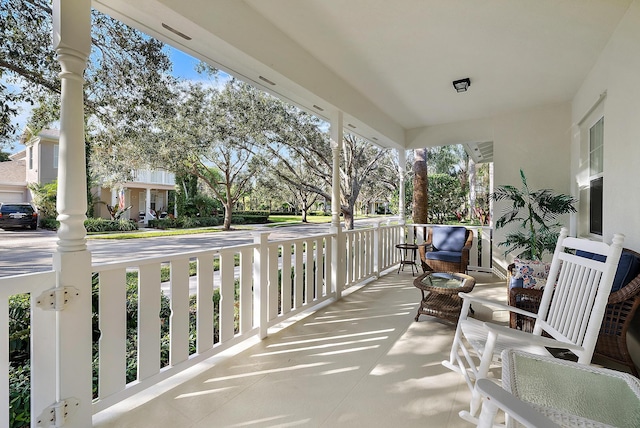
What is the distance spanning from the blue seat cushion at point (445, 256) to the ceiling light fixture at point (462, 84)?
245cm

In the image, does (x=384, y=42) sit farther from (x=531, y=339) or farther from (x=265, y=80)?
(x=531, y=339)

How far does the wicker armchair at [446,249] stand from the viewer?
15.3ft

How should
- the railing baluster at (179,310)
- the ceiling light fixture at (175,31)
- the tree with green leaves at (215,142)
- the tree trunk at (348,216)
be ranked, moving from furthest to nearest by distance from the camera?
1. the tree trunk at (348,216)
2. the tree with green leaves at (215,142)
3. the ceiling light fixture at (175,31)
4. the railing baluster at (179,310)

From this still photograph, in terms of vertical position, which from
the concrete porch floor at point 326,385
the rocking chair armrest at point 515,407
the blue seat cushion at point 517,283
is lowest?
the concrete porch floor at point 326,385

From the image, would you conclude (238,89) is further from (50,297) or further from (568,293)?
(568,293)

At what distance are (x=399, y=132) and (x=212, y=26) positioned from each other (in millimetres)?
4396

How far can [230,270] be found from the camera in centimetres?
242

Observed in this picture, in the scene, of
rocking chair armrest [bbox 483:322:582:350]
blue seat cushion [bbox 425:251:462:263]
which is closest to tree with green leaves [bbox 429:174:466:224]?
blue seat cushion [bbox 425:251:462:263]

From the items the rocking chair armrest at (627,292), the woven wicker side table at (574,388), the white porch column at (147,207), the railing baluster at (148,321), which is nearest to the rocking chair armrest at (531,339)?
the woven wicker side table at (574,388)

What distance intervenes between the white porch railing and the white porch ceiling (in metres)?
1.62

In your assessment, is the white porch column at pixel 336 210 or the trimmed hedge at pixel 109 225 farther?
the white porch column at pixel 336 210

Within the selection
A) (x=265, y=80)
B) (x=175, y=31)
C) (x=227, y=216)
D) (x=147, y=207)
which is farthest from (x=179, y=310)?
(x=265, y=80)

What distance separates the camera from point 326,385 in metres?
2.05

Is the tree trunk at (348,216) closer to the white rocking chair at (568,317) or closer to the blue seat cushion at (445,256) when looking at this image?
the blue seat cushion at (445,256)
